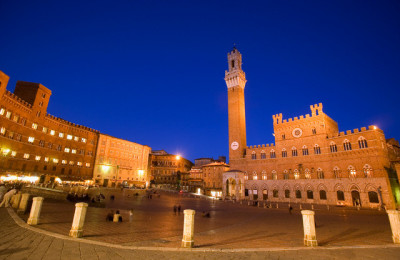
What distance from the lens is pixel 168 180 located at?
242 ft

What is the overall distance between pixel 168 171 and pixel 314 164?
162 ft

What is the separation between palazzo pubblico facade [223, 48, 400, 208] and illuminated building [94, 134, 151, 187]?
28939 millimetres

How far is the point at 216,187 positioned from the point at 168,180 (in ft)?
73.3

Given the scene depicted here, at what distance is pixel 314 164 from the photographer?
4006cm

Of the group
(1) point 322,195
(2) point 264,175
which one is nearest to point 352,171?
(1) point 322,195

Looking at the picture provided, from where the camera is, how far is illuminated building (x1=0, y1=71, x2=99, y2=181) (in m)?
34.1

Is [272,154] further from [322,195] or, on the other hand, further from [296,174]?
[322,195]

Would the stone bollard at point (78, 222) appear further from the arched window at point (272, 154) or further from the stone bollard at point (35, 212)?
the arched window at point (272, 154)

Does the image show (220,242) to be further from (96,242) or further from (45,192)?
(45,192)

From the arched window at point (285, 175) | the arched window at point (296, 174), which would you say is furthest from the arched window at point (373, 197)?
the arched window at point (285, 175)

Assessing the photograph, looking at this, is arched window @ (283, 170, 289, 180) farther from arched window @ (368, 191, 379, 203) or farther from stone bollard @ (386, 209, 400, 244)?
stone bollard @ (386, 209, 400, 244)

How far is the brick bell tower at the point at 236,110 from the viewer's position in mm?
52781

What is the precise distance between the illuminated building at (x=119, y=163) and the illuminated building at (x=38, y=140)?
7.70ft

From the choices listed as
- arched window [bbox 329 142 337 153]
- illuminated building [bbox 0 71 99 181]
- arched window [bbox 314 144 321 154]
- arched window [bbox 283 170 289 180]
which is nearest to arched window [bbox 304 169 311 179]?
arched window [bbox 283 170 289 180]
